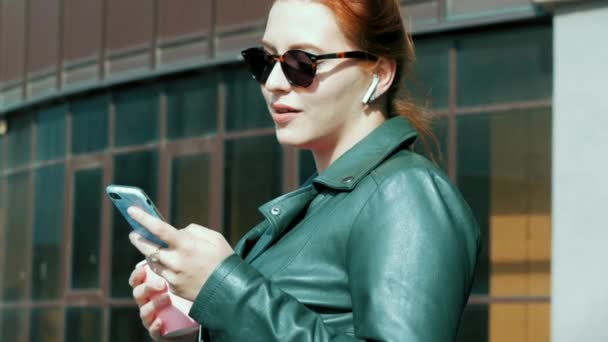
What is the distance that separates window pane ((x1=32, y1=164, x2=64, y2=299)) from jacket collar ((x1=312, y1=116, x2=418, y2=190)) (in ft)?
44.1

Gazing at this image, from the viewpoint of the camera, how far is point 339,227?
85.7 inches

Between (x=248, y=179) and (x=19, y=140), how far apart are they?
5.47m

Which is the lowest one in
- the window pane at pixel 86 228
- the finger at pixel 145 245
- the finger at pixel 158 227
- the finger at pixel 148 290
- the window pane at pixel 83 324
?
the window pane at pixel 83 324

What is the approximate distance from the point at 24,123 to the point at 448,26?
8.16 metres

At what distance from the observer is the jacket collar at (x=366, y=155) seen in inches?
89.8

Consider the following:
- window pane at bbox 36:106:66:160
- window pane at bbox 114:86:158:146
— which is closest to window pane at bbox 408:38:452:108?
window pane at bbox 114:86:158:146

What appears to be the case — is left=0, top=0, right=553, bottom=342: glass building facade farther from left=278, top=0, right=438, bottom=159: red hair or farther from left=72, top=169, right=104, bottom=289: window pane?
left=278, top=0, right=438, bottom=159: red hair

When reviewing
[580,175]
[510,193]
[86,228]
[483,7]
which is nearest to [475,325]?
[510,193]

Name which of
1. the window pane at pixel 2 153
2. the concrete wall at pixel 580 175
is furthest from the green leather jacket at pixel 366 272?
the window pane at pixel 2 153

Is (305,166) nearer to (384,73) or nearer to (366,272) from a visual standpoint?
(384,73)

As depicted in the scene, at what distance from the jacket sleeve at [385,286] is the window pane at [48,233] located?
13.6 metres

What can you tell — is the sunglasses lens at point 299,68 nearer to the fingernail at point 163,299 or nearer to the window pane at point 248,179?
the fingernail at point 163,299

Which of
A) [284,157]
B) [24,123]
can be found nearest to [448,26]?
[284,157]

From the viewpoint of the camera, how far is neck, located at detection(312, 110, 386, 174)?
2.41 meters
